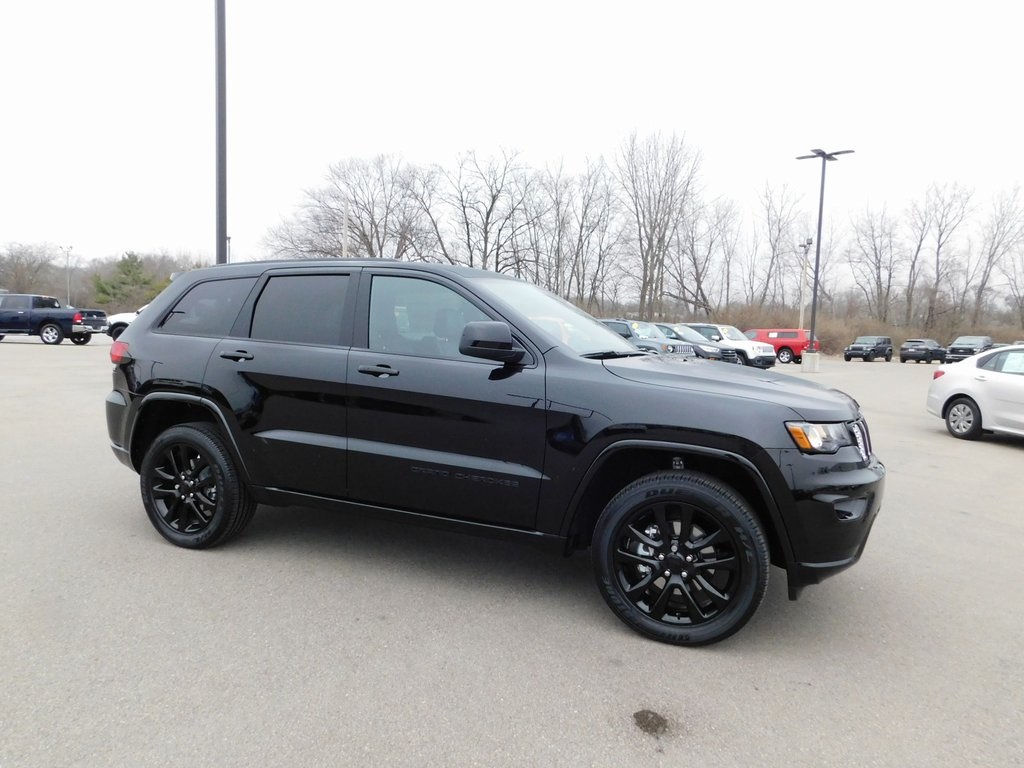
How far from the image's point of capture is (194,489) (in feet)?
13.5

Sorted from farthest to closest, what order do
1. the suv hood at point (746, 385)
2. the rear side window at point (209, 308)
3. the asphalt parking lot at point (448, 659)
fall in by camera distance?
the rear side window at point (209, 308), the suv hood at point (746, 385), the asphalt parking lot at point (448, 659)

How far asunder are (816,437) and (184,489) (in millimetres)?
3658

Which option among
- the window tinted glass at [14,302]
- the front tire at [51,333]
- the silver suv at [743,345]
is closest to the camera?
the silver suv at [743,345]

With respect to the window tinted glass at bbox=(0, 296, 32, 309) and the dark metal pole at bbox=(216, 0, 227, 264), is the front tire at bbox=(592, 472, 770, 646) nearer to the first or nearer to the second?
the dark metal pole at bbox=(216, 0, 227, 264)

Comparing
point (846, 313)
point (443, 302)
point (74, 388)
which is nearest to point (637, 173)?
point (846, 313)

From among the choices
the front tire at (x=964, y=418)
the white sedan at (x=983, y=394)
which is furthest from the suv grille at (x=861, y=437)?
the front tire at (x=964, y=418)

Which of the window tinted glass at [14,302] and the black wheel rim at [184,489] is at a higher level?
the window tinted glass at [14,302]

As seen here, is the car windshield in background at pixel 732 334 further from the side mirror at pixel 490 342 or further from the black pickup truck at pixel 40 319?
the black pickup truck at pixel 40 319

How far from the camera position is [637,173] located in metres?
52.1

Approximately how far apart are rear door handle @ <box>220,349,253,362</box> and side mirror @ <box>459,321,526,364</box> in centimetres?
147

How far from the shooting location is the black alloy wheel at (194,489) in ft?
13.2

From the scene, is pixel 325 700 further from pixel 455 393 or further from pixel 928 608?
pixel 928 608

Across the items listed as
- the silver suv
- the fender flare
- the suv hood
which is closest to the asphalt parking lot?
the fender flare

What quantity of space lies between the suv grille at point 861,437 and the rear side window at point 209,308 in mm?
3553
